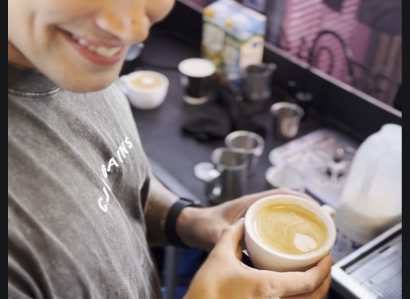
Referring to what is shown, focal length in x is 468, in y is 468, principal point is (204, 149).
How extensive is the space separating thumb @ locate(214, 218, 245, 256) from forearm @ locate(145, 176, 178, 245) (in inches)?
12.5

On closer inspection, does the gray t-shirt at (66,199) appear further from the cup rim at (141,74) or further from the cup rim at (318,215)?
the cup rim at (141,74)

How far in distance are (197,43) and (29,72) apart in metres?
1.70

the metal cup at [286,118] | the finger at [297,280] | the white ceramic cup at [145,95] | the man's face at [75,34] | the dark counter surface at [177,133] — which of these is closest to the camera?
the man's face at [75,34]

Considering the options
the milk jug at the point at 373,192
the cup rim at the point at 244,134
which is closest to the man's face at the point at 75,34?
the milk jug at the point at 373,192

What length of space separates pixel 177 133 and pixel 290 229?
0.95 m

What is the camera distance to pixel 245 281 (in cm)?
85

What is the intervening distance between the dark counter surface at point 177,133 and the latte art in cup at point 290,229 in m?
0.55

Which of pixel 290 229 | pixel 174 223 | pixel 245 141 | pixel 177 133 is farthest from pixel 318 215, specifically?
pixel 177 133

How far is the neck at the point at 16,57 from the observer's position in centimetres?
70

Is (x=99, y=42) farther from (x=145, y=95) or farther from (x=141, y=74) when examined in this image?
(x=141, y=74)

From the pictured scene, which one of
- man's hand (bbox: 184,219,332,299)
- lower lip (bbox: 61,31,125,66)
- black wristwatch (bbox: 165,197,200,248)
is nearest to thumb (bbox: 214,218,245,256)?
man's hand (bbox: 184,219,332,299)

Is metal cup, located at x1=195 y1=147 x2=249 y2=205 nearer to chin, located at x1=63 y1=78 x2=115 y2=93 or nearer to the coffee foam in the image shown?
the coffee foam

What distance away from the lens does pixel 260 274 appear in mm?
847

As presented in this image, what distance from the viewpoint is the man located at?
66cm
